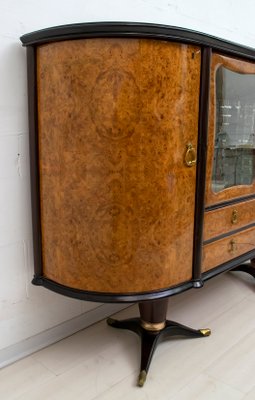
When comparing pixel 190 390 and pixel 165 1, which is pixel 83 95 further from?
pixel 190 390

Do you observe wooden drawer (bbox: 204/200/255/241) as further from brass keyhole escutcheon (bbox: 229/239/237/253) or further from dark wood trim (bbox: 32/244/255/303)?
dark wood trim (bbox: 32/244/255/303)

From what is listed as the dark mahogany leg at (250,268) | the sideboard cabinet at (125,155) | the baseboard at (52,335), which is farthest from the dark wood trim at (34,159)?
the dark mahogany leg at (250,268)

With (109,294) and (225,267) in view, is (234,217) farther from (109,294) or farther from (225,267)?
(109,294)

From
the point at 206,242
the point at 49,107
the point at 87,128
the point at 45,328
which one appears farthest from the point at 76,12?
the point at 45,328

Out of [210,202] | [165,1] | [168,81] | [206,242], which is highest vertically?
[165,1]

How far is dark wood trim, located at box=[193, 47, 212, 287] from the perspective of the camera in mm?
1227

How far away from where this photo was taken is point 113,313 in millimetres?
1849

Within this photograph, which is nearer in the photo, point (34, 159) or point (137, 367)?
point (34, 159)

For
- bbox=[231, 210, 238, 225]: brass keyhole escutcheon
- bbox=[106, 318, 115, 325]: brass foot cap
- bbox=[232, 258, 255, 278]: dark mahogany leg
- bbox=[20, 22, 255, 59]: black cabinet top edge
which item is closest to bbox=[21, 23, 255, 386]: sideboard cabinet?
bbox=[20, 22, 255, 59]: black cabinet top edge

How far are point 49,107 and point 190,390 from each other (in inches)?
42.9

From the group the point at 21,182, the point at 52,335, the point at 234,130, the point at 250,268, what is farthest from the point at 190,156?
the point at 250,268

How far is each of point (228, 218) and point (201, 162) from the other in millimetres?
347

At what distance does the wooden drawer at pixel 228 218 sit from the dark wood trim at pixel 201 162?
0.23 ft

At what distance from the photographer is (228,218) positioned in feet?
4.97
